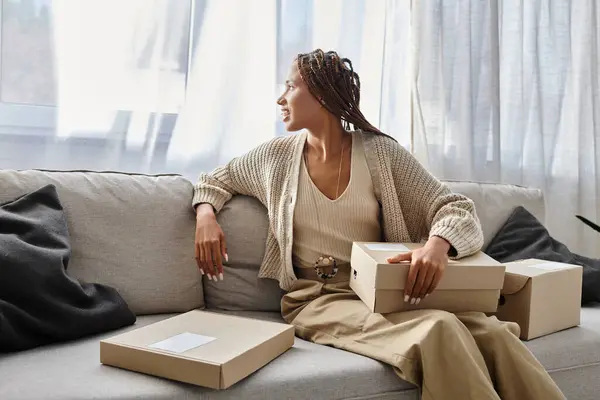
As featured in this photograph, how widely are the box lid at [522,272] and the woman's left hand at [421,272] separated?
0.25m

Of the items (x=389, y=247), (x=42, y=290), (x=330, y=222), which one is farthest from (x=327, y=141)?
(x=42, y=290)

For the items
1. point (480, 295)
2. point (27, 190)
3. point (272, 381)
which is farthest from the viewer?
point (27, 190)

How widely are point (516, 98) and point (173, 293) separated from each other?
1.53 m

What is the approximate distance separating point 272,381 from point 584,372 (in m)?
0.79

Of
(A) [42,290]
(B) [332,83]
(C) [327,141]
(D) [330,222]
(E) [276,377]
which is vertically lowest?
(E) [276,377]

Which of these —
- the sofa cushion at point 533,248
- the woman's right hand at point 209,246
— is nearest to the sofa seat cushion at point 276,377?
the woman's right hand at point 209,246

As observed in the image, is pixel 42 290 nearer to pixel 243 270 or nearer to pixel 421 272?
pixel 243 270

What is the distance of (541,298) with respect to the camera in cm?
161

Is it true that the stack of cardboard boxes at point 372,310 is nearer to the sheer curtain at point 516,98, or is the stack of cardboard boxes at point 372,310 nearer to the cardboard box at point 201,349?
the cardboard box at point 201,349

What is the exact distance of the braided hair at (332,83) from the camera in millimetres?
1763

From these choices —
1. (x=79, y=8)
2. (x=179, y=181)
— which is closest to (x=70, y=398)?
(x=179, y=181)

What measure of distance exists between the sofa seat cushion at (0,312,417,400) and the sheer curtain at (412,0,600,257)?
3.76 feet

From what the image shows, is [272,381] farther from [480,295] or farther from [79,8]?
[79,8]

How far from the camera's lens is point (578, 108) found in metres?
2.57
